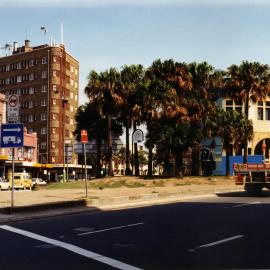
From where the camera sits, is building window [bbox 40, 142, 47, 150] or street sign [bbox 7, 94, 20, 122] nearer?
street sign [bbox 7, 94, 20, 122]

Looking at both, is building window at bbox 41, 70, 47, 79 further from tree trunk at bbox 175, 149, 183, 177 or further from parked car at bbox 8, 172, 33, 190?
tree trunk at bbox 175, 149, 183, 177

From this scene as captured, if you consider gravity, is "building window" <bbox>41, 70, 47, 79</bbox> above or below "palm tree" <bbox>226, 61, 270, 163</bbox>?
above

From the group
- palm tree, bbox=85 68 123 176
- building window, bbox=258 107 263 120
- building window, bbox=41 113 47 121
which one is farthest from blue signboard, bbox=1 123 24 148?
building window, bbox=41 113 47 121

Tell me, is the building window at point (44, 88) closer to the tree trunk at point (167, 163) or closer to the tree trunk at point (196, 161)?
the tree trunk at point (167, 163)

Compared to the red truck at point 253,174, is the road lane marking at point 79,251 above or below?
below

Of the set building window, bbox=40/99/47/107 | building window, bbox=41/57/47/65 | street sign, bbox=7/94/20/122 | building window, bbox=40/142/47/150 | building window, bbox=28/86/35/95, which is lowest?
street sign, bbox=7/94/20/122

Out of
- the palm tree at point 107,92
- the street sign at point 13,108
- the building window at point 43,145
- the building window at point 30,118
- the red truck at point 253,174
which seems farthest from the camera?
the building window at point 30,118

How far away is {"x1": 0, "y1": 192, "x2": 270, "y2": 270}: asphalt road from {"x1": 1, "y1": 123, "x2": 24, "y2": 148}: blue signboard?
293 cm

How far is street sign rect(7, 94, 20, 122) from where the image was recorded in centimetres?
1758

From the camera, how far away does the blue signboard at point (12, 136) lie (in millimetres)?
18031

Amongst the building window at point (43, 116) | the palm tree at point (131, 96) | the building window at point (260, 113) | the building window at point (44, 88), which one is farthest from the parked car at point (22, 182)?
the building window at point (44, 88)

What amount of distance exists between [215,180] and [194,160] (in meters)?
11.7

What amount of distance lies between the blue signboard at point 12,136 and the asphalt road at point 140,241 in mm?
2933

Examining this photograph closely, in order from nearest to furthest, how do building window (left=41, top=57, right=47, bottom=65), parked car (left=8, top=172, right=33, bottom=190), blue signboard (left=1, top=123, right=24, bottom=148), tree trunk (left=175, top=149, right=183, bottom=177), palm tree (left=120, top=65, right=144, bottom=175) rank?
blue signboard (left=1, top=123, right=24, bottom=148) → parked car (left=8, top=172, right=33, bottom=190) → tree trunk (left=175, top=149, right=183, bottom=177) → palm tree (left=120, top=65, right=144, bottom=175) → building window (left=41, top=57, right=47, bottom=65)
